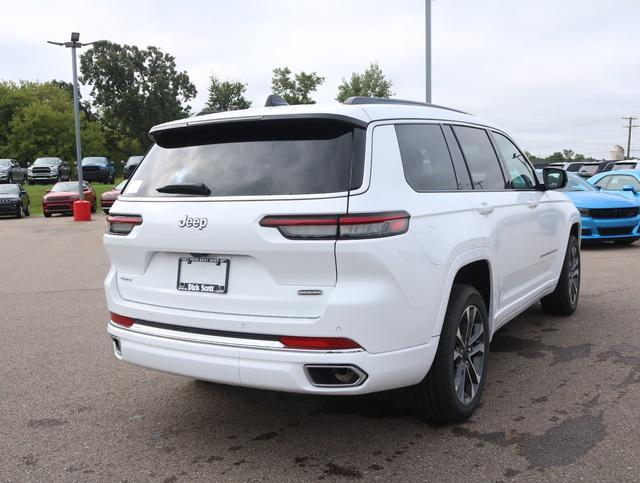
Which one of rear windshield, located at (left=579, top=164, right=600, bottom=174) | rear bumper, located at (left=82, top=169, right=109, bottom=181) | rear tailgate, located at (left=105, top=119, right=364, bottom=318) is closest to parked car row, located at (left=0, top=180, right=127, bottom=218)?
rear bumper, located at (left=82, top=169, right=109, bottom=181)

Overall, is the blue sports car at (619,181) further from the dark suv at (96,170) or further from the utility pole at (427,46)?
the dark suv at (96,170)

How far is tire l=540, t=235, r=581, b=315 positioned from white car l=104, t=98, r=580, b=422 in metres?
2.50

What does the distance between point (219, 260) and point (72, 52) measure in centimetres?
2492

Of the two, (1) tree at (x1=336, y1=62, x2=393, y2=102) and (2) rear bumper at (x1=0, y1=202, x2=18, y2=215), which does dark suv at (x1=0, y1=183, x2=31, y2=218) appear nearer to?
(2) rear bumper at (x1=0, y1=202, x2=18, y2=215)

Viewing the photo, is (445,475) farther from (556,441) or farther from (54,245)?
(54,245)

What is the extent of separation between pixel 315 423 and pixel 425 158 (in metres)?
1.72

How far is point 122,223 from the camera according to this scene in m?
3.73

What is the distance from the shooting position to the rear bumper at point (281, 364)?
3076mm

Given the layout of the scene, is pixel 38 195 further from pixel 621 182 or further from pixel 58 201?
pixel 621 182

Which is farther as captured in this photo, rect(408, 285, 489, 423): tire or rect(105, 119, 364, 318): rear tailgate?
rect(408, 285, 489, 423): tire

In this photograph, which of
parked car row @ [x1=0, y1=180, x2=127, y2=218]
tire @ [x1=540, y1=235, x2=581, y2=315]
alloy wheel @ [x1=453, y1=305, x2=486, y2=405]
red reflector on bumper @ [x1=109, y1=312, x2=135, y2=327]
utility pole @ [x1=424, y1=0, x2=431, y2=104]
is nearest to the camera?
red reflector on bumper @ [x1=109, y1=312, x2=135, y2=327]

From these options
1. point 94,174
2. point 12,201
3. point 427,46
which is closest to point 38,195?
point 94,174

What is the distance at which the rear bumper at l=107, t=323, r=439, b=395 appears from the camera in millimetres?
3076

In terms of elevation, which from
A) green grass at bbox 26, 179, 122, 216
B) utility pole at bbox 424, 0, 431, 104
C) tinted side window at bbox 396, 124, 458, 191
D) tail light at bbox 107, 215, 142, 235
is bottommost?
green grass at bbox 26, 179, 122, 216
